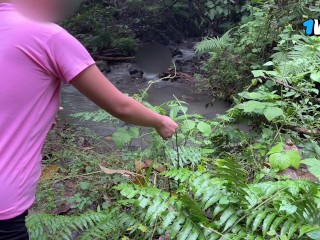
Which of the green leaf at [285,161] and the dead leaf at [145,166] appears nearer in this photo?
the green leaf at [285,161]

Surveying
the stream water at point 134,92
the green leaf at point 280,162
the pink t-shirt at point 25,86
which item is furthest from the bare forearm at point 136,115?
the stream water at point 134,92

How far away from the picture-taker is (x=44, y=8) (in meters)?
1.42

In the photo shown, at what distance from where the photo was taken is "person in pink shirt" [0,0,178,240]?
1370 mm

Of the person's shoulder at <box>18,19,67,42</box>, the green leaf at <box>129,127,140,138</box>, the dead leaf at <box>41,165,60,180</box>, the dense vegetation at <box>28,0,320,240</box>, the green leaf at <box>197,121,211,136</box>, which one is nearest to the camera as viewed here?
the person's shoulder at <box>18,19,67,42</box>

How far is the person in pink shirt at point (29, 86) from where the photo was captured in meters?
1.37

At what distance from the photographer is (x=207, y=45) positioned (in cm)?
832

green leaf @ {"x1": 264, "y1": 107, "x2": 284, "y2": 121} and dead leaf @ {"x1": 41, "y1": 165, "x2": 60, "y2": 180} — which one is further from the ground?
green leaf @ {"x1": 264, "y1": 107, "x2": 284, "y2": 121}

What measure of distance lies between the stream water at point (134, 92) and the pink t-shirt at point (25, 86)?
4.31 m

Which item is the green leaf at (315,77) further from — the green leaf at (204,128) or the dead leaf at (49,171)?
the dead leaf at (49,171)

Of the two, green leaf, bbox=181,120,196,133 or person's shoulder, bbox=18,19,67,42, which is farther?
green leaf, bbox=181,120,196,133

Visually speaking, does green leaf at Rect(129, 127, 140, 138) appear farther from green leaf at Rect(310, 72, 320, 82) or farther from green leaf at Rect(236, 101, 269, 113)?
green leaf at Rect(310, 72, 320, 82)

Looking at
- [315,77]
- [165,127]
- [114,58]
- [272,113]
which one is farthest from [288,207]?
[114,58]

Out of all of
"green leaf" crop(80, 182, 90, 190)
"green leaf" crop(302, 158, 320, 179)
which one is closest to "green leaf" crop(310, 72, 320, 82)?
"green leaf" crop(302, 158, 320, 179)

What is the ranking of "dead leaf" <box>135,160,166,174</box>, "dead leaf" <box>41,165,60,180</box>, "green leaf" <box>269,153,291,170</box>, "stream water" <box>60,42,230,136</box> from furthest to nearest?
"stream water" <box>60,42,230,136</box>, "dead leaf" <box>41,165,60,180</box>, "dead leaf" <box>135,160,166,174</box>, "green leaf" <box>269,153,291,170</box>
